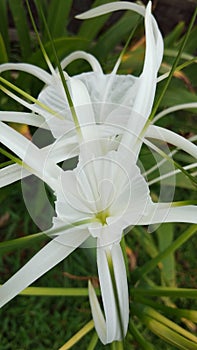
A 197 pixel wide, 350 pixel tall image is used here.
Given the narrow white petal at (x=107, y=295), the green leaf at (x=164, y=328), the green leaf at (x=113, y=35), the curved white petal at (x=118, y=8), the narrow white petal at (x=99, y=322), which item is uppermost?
the curved white petal at (x=118, y=8)

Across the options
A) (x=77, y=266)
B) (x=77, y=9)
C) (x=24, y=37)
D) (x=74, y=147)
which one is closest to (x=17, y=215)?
(x=77, y=266)

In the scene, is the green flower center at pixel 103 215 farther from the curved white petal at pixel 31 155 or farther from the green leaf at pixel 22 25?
the green leaf at pixel 22 25

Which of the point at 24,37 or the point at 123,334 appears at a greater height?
the point at 24,37

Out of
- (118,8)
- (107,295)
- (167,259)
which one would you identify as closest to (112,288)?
(107,295)

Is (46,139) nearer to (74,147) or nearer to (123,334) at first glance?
(74,147)

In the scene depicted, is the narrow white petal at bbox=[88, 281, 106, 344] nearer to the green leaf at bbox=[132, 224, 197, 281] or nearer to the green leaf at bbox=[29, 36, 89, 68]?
the green leaf at bbox=[132, 224, 197, 281]

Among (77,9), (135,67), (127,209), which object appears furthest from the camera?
(77,9)

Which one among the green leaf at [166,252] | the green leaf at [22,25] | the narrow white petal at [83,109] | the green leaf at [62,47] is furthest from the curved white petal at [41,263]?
the green leaf at [22,25]
